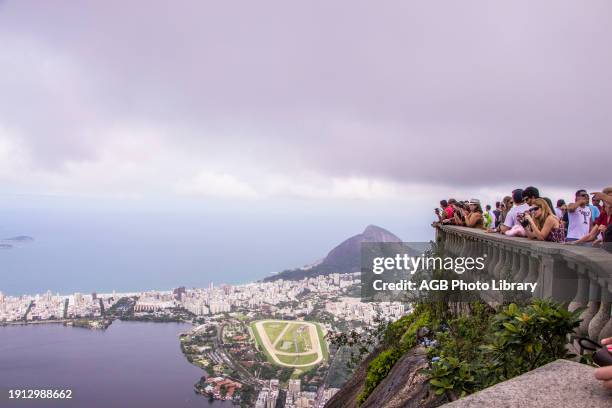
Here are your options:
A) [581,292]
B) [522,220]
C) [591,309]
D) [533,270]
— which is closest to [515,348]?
[591,309]

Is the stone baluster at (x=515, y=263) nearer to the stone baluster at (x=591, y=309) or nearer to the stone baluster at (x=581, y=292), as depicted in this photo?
the stone baluster at (x=581, y=292)

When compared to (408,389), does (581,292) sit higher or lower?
higher

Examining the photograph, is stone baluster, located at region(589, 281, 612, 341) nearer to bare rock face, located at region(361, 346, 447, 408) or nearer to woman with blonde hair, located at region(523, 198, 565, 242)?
bare rock face, located at region(361, 346, 447, 408)

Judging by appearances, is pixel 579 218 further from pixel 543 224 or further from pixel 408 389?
pixel 408 389

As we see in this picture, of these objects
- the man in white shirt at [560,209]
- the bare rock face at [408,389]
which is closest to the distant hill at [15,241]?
the bare rock face at [408,389]

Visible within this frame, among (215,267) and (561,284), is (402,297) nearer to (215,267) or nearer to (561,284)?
(561,284)

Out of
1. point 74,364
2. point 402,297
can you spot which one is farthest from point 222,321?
point 402,297
